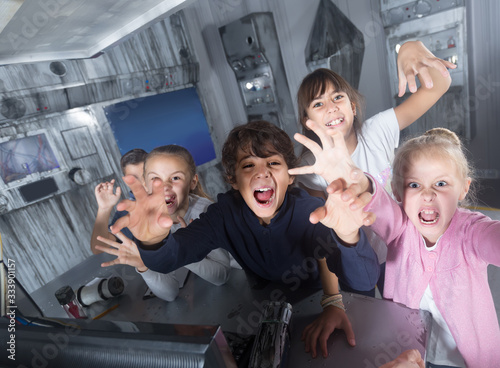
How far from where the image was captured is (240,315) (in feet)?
2.00

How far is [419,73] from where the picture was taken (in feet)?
2.39

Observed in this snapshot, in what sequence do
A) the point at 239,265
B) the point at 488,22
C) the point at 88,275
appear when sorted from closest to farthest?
the point at 239,265 < the point at 88,275 < the point at 488,22

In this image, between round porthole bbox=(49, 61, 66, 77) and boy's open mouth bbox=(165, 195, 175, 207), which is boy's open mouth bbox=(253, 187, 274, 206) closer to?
boy's open mouth bbox=(165, 195, 175, 207)

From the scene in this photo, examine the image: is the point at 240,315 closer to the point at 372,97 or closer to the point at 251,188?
the point at 251,188

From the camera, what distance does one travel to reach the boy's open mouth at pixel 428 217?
523 millimetres

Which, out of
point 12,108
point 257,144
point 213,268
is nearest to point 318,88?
point 257,144

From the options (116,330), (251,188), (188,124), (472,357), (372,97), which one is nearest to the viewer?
(116,330)

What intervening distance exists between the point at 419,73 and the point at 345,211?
0.51 metres

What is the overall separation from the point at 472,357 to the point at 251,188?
0.54 metres

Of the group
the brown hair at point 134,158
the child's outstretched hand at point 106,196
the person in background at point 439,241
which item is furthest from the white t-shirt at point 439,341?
the brown hair at point 134,158

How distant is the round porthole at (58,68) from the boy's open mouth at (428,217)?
163 centimetres

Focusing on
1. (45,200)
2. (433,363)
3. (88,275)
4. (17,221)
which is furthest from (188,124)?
(433,363)

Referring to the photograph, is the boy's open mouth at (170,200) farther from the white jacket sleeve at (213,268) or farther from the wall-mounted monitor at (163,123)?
the wall-mounted monitor at (163,123)

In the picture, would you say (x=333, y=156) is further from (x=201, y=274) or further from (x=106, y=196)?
(x=106, y=196)
